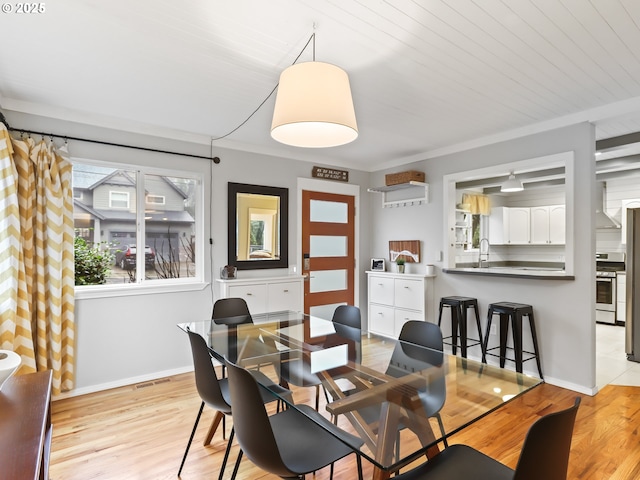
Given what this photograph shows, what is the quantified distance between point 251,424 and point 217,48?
1.96 m

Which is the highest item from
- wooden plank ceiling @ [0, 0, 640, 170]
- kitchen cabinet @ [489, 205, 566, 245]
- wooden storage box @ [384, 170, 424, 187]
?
wooden plank ceiling @ [0, 0, 640, 170]

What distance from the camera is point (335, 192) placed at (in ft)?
16.0

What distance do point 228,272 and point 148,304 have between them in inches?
31.7

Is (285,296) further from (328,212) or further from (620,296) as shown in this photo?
(620,296)

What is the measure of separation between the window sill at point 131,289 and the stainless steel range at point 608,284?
5.93 m

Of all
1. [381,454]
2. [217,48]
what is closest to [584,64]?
[217,48]

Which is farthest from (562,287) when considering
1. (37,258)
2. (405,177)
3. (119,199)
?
(37,258)

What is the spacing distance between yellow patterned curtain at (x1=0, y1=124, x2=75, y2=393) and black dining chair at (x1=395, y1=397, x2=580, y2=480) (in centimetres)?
289

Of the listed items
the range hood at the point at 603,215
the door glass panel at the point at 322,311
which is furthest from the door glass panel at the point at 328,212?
the range hood at the point at 603,215

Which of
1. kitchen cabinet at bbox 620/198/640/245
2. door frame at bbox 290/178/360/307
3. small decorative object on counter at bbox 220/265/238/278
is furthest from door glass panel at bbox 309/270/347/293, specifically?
kitchen cabinet at bbox 620/198/640/245

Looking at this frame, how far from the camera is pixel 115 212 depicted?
11.4 ft

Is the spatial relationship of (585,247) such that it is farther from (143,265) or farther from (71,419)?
(71,419)

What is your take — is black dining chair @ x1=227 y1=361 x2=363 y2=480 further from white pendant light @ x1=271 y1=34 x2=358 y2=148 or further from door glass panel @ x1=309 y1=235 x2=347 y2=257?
door glass panel @ x1=309 y1=235 x2=347 y2=257

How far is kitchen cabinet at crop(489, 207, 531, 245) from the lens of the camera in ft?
22.0
